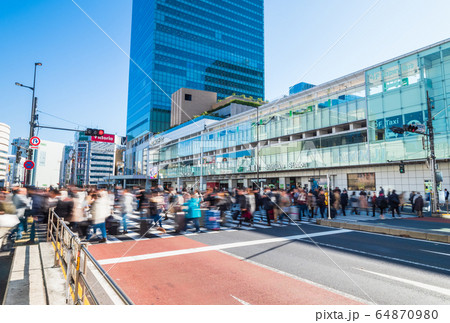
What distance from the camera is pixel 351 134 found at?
2900 cm

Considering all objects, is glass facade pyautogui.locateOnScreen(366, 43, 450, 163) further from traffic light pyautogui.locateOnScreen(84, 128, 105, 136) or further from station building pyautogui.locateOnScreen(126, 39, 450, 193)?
traffic light pyautogui.locateOnScreen(84, 128, 105, 136)

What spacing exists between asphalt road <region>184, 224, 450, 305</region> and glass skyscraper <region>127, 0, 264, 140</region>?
70182 millimetres

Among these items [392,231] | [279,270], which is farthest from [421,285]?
[392,231]

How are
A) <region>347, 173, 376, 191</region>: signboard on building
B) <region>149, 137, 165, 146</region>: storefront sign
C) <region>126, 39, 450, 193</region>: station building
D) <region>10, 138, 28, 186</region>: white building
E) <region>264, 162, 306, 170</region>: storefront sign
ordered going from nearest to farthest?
<region>10, 138, 28, 186</region>: white building
<region>126, 39, 450, 193</region>: station building
<region>347, 173, 376, 191</region>: signboard on building
<region>264, 162, 306, 170</region>: storefront sign
<region>149, 137, 165, 146</region>: storefront sign

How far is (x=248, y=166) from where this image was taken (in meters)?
40.6

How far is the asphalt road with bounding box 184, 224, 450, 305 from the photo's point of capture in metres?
4.78

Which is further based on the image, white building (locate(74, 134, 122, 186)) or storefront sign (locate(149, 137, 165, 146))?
white building (locate(74, 134, 122, 186))

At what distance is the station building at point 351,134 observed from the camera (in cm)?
2298

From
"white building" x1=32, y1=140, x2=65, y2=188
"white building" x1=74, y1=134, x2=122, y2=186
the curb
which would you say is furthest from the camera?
"white building" x1=74, y1=134, x2=122, y2=186

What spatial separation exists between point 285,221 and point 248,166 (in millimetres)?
25922

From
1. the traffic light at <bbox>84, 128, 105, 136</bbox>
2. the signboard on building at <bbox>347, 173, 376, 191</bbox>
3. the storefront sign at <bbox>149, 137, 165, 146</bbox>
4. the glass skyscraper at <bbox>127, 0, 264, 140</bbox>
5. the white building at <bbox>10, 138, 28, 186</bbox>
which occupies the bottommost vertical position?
the signboard on building at <bbox>347, 173, 376, 191</bbox>

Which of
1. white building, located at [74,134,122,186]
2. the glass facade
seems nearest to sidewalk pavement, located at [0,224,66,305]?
the glass facade

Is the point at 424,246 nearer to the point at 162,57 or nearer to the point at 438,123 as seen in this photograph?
the point at 438,123

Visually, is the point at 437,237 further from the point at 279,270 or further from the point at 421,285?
the point at 279,270
